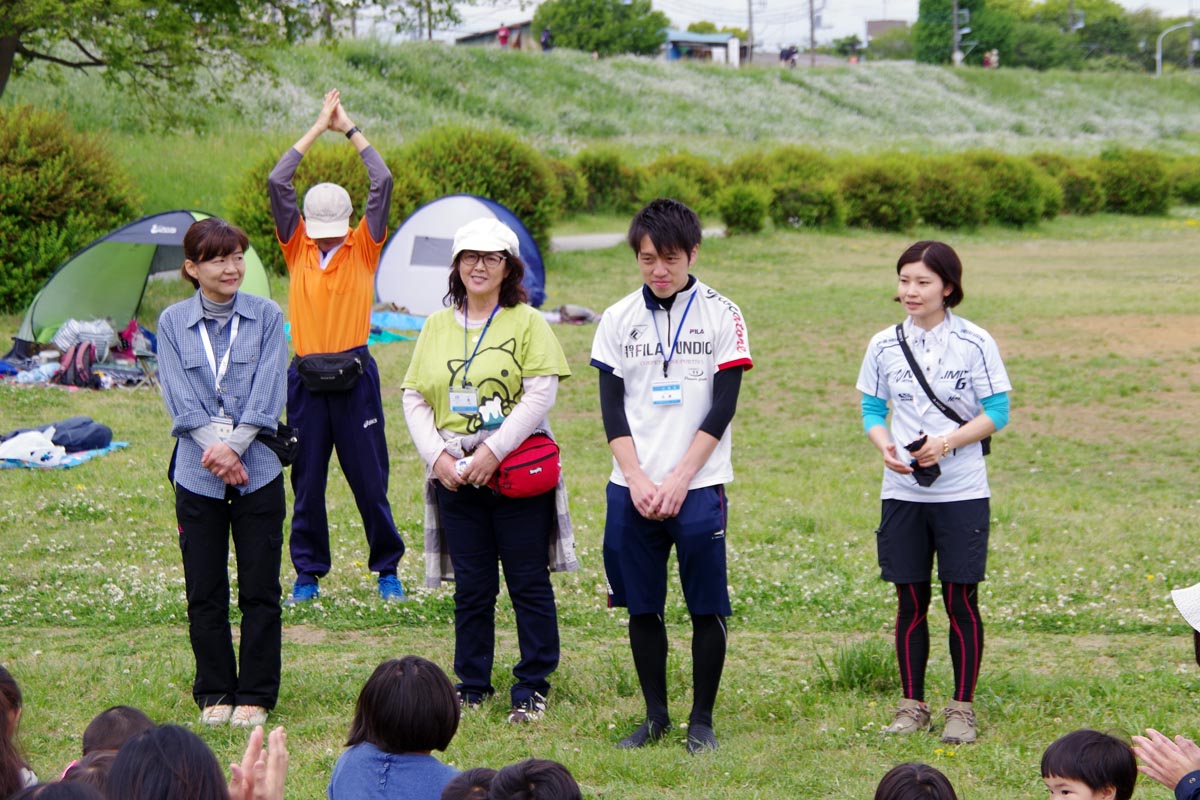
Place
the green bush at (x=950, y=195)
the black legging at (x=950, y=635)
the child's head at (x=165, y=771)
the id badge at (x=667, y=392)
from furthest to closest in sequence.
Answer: the green bush at (x=950, y=195), the black legging at (x=950, y=635), the id badge at (x=667, y=392), the child's head at (x=165, y=771)

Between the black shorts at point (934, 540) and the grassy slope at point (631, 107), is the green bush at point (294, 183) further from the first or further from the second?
the black shorts at point (934, 540)

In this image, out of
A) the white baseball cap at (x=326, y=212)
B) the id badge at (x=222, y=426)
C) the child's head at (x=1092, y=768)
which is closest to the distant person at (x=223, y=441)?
the id badge at (x=222, y=426)

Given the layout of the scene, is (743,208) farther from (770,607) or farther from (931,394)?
(931,394)

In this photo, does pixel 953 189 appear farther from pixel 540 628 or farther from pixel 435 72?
pixel 540 628

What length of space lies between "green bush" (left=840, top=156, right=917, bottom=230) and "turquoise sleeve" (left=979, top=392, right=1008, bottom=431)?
27.9 m

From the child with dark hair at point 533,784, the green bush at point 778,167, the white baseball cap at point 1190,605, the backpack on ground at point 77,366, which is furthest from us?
the green bush at point 778,167

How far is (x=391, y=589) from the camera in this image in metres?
6.75

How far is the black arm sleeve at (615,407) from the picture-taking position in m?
4.57

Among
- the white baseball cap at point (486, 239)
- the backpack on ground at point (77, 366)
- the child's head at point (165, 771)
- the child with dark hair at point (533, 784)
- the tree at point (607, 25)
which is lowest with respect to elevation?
the backpack on ground at point (77, 366)

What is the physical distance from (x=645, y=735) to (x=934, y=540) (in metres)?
1.24

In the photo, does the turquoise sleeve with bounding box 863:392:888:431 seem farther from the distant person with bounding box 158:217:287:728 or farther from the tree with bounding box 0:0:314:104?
the tree with bounding box 0:0:314:104

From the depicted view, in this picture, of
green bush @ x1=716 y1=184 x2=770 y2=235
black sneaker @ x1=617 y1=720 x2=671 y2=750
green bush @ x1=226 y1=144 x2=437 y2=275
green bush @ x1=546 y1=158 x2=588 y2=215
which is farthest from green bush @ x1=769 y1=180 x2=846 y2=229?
black sneaker @ x1=617 y1=720 x2=671 y2=750

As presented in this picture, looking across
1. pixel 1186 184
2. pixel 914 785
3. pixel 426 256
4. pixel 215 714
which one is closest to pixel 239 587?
pixel 215 714

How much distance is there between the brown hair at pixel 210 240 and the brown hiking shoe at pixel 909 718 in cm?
293
